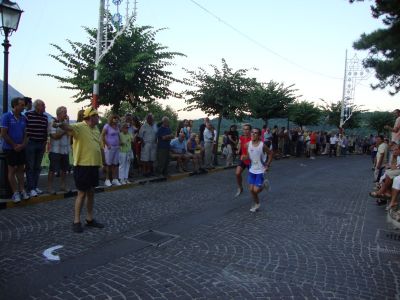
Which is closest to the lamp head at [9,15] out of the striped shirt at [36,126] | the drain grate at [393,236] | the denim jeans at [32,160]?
the striped shirt at [36,126]

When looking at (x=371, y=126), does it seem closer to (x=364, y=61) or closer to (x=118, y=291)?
(x=364, y=61)

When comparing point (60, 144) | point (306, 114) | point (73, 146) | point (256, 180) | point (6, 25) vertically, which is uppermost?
point (6, 25)

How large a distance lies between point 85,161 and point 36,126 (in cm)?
254

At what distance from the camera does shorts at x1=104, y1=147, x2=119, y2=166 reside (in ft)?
32.7

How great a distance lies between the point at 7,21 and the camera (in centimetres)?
797

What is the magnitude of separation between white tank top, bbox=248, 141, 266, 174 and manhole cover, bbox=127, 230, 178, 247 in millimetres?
2865

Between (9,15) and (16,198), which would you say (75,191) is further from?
(9,15)

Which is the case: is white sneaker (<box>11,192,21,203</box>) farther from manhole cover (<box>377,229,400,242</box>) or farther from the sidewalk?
manhole cover (<box>377,229,400,242</box>)

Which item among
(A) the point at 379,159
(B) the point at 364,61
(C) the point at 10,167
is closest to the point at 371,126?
(B) the point at 364,61

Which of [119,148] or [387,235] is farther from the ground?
[119,148]

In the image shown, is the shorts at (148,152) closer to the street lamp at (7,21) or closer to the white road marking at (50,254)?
the street lamp at (7,21)

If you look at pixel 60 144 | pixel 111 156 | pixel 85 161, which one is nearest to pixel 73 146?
pixel 85 161

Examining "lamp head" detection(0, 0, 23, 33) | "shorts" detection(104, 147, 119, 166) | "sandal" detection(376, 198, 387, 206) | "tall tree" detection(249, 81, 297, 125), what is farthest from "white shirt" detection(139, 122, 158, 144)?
"tall tree" detection(249, 81, 297, 125)

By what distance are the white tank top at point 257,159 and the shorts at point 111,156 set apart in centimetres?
379
